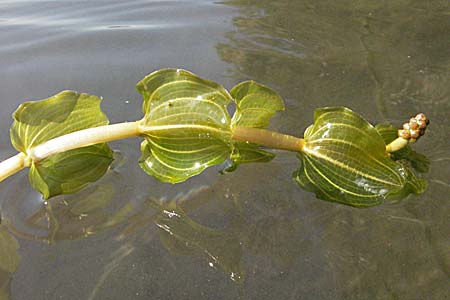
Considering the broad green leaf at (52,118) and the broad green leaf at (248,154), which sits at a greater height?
the broad green leaf at (52,118)

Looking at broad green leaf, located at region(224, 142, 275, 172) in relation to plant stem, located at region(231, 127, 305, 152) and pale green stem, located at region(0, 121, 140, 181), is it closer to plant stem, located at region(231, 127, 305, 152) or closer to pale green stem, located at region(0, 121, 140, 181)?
plant stem, located at region(231, 127, 305, 152)

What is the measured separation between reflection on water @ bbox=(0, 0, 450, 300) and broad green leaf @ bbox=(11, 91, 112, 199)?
0.09 metres

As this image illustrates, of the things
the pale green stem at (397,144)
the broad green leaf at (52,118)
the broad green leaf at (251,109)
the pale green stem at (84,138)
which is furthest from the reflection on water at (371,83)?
the broad green leaf at (52,118)

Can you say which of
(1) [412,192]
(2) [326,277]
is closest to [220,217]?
(2) [326,277]

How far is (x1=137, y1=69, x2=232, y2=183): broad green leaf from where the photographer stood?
1.03m

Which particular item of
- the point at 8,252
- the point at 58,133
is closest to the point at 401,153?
the point at 58,133

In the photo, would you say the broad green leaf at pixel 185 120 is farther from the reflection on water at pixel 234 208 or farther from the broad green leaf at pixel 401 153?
the broad green leaf at pixel 401 153

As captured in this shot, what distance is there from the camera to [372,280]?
1.00 metres

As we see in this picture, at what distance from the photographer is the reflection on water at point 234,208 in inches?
39.9

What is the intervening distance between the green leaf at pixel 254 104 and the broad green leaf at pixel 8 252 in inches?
21.6

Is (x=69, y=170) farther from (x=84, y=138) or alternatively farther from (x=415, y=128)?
(x=415, y=128)

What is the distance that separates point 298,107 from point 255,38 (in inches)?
24.2

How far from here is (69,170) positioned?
115cm

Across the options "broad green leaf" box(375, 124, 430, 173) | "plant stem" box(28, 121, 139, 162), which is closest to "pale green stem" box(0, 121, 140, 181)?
"plant stem" box(28, 121, 139, 162)
